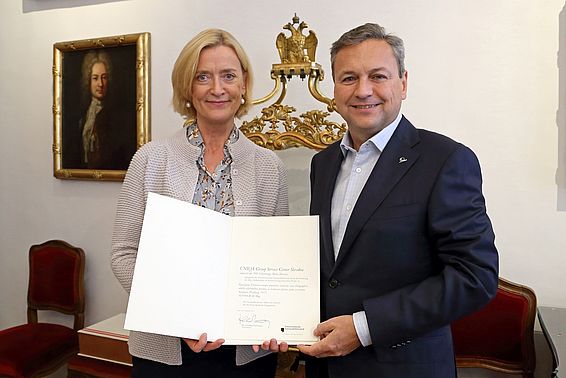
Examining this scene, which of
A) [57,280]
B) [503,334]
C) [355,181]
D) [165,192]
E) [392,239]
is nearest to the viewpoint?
[392,239]

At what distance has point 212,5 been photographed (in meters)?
2.82

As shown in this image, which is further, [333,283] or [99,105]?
[99,105]

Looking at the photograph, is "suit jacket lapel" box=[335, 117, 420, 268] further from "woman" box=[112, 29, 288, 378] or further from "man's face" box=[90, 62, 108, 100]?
"man's face" box=[90, 62, 108, 100]

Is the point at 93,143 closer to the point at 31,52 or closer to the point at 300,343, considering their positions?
the point at 31,52

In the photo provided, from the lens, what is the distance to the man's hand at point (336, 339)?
3.87 ft

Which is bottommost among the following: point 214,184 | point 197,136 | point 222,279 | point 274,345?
point 274,345

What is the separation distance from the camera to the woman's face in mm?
1526

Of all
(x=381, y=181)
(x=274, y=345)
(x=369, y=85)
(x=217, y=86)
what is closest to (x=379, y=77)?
(x=369, y=85)

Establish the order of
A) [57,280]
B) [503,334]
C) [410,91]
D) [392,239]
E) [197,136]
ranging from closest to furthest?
[392,239] < [197,136] < [503,334] < [410,91] < [57,280]

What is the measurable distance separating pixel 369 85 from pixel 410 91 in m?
1.26

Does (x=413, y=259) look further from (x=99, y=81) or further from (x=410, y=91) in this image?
(x=99, y=81)

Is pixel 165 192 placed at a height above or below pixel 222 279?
above

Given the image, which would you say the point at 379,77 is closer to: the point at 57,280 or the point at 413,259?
the point at 413,259

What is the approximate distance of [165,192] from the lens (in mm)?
1499
